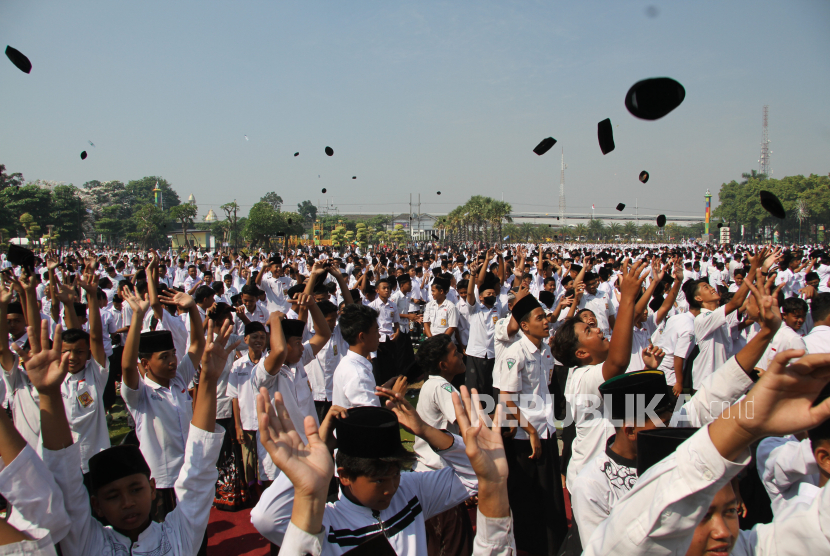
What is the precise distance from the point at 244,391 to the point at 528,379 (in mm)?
2267

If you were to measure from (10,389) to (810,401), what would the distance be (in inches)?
160

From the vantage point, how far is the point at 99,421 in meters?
3.35

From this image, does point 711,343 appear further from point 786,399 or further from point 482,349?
point 786,399

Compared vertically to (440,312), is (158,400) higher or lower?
higher

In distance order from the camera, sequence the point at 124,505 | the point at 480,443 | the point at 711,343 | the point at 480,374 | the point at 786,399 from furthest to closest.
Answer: the point at 480,374 → the point at 711,343 → the point at 124,505 → the point at 480,443 → the point at 786,399

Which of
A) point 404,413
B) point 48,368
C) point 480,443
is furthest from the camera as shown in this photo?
point 404,413

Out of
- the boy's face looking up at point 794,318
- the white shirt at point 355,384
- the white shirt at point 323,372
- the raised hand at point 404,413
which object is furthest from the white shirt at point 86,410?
the boy's face looking up at point 794,318

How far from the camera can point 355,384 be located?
3348 mm

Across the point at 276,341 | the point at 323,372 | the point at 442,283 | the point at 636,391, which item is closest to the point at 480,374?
the point at 442,283

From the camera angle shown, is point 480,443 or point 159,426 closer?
point 480,443

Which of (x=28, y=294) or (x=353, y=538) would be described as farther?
(x=28, y=294)

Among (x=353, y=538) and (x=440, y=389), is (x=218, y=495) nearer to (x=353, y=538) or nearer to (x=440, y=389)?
(x=440, y=389)

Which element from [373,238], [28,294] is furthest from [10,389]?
[373,238]

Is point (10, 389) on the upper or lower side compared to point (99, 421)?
upper
